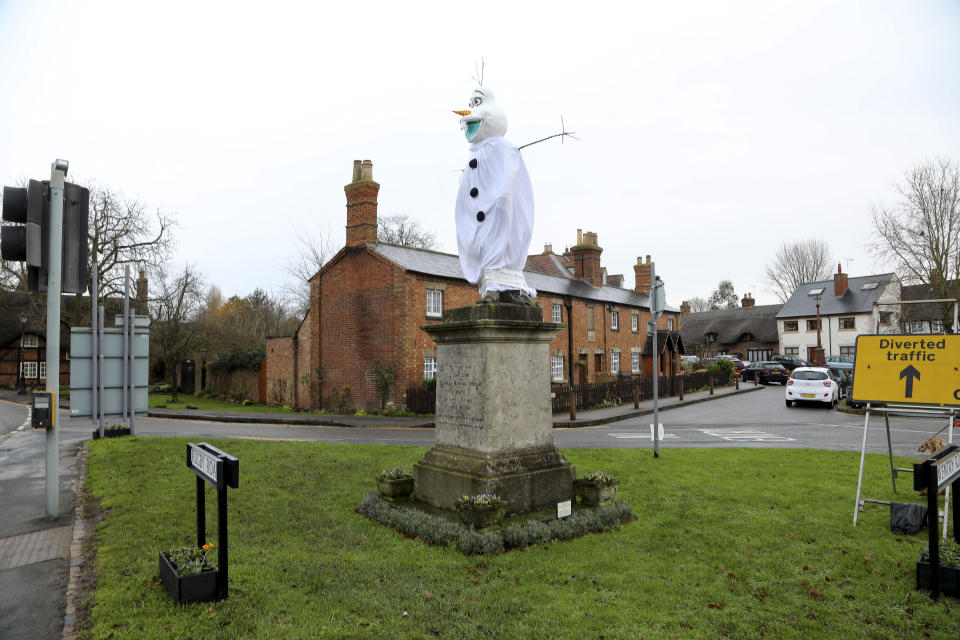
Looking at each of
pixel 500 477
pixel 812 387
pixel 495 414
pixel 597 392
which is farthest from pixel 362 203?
pixel 812 387

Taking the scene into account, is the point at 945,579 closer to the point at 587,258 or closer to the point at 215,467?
the point at 215,467

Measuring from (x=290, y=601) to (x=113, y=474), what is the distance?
638 centimetres

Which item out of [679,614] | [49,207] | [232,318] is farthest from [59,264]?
[232,318]

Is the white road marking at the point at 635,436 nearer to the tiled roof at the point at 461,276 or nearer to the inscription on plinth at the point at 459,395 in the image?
the inscription on plinth at the point at 459,395

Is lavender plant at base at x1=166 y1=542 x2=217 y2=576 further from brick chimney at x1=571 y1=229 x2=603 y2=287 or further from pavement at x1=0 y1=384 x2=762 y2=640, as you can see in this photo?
brick chimney at x1=571 y1=229 x2=603 y2=287

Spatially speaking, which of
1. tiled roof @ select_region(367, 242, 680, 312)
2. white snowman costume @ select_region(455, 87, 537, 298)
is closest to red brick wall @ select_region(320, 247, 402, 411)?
tiled roof @ select_region(367, 242, 680, 312)

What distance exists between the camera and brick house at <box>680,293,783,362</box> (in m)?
59.4

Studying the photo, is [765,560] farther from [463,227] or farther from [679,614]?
[463,227]

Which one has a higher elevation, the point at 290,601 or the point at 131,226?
the point at 131,226

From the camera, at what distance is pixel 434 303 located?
2239cm

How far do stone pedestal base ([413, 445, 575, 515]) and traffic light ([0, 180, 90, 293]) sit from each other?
4519 mm

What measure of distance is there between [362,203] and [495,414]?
18.4 meters

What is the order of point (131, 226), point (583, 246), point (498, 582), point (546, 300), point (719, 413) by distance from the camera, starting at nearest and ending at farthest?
point (498, 582)
point (719, 413)
point (546, 300)
point (131, 226)
point (583, 246)

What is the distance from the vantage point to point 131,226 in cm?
3022
